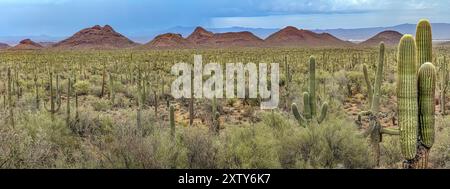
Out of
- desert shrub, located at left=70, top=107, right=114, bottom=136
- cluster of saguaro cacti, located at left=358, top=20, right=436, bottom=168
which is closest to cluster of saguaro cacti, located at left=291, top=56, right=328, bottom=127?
cluster of saguaro cacti, located at left=358, top=20, right=436, bottom=168

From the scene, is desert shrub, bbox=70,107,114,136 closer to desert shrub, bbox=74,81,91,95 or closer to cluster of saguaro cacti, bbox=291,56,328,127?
cluster of saguaro cacti, bbox=291,56,328,127

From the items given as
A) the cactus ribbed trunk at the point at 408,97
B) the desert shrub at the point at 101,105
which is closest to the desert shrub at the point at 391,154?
the cactus ribbed trunk at the point at 408,97

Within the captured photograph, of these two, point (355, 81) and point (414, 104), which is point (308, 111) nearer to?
point (414, 104)

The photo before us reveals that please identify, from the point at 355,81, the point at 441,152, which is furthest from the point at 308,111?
the point at 355,81

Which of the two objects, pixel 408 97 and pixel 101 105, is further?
pixel 101 105
